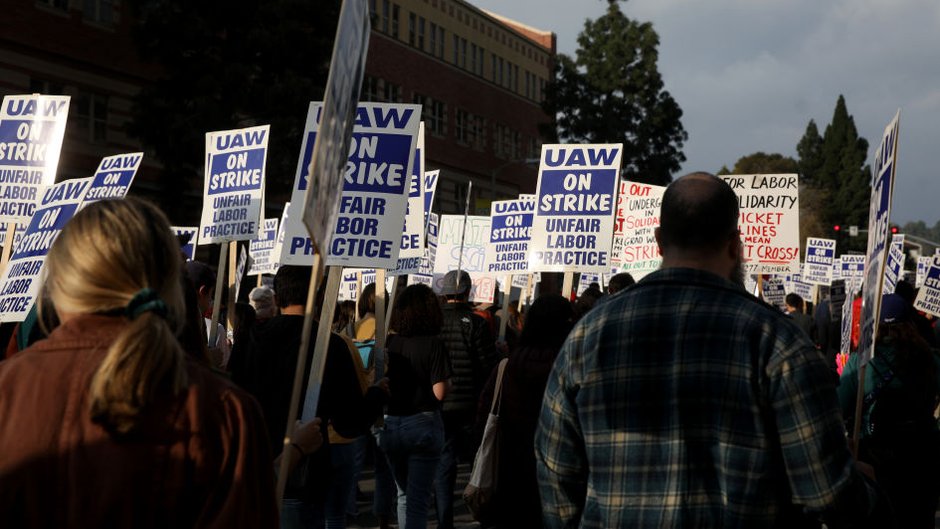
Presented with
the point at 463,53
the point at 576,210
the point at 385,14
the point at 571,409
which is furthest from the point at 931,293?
the point at 463,53

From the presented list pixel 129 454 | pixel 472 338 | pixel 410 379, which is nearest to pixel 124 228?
pixel 129 454

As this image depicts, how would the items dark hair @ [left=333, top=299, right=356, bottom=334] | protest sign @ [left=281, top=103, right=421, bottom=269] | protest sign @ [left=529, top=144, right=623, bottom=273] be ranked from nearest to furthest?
protest sign @ [left=281, top=103, right=421, bottom=269], protest sign @ [left=529, top=144, right=623, bottom=273], dark hair @ [left=333, top=299, right=356, bottom=334]

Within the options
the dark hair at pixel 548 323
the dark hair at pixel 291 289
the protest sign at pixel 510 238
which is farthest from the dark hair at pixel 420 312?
the protest sign at pixel 510 238

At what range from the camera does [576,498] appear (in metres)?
3.64

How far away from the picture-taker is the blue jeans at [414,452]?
28.6 ft

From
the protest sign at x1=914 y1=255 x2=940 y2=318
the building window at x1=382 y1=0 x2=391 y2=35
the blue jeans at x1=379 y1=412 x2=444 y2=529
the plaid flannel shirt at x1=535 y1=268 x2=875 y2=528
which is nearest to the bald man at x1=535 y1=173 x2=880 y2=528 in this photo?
the plaid flannel shirt at x1=535 y1=268 x2=875 y2=528

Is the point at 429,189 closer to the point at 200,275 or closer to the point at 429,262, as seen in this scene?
the point at 429,262

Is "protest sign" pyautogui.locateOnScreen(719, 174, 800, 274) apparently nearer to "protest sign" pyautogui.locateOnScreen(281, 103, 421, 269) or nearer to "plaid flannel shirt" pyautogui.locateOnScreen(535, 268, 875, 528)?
"protest sign" pyautogui.locateOnScreen(281, 103, 421, 269)

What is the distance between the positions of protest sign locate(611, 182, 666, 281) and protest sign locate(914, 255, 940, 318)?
17.2 feet

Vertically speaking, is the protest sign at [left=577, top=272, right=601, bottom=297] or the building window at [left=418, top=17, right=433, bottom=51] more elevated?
the building window at [left=418, top=17, right=433, bottom=51]

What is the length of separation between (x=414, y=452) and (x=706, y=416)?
5638 mm

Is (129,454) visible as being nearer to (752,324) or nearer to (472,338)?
(752,324)

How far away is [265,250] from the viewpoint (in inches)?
719

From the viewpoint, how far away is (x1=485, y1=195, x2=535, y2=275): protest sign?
667 inches
